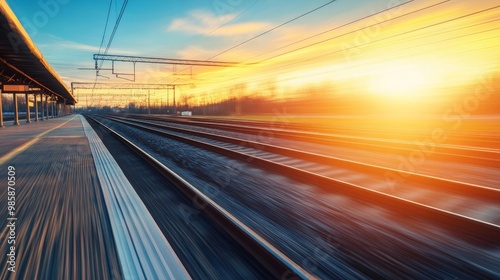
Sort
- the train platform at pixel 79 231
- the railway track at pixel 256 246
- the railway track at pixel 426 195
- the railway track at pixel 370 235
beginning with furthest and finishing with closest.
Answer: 1. the railway track at pixel 426 195
2. the railway track at pixel 370 235
3. the train platform at pixel 79 231
4. the railway track at pixel 256 246

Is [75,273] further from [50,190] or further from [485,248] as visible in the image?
[485,248]

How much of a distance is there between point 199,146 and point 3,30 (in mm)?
7517

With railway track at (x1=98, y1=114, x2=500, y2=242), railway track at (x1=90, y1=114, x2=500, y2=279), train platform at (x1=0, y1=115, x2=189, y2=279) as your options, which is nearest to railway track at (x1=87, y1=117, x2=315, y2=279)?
railway track at (x1=90, y1=114, x2=500, y2=279)

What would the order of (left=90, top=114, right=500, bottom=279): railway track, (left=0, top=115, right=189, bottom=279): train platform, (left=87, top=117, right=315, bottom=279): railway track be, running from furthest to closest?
(left=90, top=114, right=500, bottom=279): railway track → (left=0, top=115, right=189, bottom=279): train platform → (left=87, top=117, right=315, bottom=279): railway track

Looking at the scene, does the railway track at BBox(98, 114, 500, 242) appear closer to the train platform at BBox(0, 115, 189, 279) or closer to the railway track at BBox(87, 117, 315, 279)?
the railway track at BBox(87, 117, 315, 279)

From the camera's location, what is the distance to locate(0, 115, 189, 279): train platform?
2539 mm

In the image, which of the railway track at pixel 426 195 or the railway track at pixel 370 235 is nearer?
the railway track at pixel 370 235

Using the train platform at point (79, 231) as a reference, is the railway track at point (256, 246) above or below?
Answer: above

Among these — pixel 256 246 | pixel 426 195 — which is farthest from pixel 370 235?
pixel 426 195

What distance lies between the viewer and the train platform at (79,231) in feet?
8.33

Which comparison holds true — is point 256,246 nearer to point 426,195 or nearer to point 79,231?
point 79,231

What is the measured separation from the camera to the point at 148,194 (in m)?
4.94

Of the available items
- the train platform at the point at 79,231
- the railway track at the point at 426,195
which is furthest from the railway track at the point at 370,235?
the train platform at the point at 79,231

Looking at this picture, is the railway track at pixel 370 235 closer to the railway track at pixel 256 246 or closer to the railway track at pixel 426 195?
the railway track at pixel 426 195
